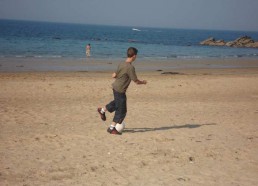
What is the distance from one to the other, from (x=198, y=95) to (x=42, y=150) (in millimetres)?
8744

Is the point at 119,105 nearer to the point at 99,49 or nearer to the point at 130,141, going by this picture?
the point at 130,141

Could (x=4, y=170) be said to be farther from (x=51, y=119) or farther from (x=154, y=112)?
(x=154, y=112)

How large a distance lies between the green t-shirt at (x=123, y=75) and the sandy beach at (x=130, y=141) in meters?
1.04

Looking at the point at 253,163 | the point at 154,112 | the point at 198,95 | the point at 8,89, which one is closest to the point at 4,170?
the point at 253,163

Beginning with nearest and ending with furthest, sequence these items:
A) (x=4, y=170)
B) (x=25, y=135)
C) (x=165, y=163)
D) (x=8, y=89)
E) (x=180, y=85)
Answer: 1. (x=4, y=170)
2. (x=165, y=163)
3. (x=25, y=135)
4. (x=8, y=89)
5. (x=180, y=85)

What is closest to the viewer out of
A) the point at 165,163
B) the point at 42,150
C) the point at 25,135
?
the point at 165,163

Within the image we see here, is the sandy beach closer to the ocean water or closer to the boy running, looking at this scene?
the boy running

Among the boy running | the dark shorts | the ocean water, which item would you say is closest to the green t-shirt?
the boy running

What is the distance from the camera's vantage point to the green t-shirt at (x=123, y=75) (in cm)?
691

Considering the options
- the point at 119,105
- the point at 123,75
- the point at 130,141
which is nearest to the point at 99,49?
the point at 119,105

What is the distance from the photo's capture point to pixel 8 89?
13.1m

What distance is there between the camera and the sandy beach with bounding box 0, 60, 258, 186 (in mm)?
5211

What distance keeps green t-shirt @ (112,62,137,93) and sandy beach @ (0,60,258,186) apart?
104 centimetres

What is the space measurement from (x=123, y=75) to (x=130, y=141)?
4.28ft
